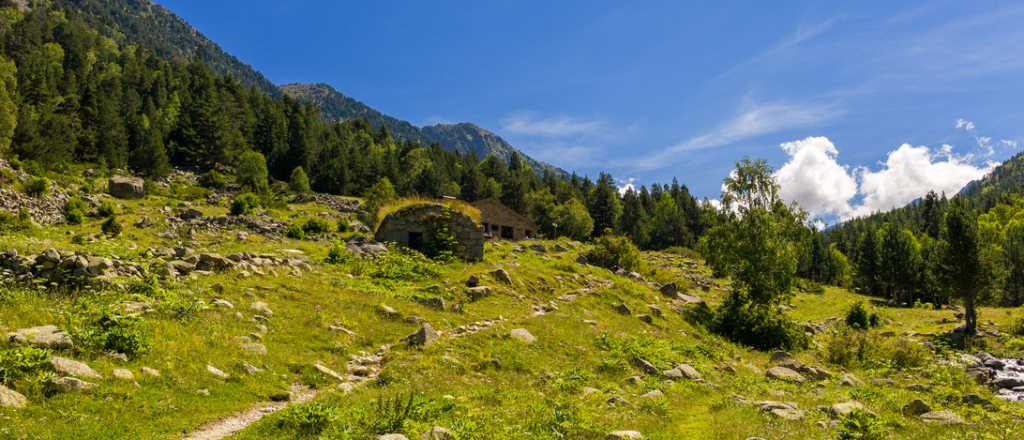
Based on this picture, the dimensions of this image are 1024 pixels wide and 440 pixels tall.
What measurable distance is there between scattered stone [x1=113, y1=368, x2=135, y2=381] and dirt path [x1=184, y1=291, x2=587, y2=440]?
6.49 ft

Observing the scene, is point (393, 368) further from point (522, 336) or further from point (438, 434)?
point (522, 336)

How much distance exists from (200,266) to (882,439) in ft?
64.5

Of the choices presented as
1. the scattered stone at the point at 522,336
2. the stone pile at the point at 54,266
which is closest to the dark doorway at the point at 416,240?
the scattered stone at the point at 522,336

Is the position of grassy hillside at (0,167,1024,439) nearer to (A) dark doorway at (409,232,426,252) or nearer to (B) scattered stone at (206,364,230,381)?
(B) scattered stone at (206,364,230,381)

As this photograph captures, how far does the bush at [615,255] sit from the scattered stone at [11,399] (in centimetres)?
4122

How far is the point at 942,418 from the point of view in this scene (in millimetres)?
12234

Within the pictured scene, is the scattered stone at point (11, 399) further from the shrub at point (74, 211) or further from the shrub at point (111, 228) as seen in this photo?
the shrub at point (74, 211)

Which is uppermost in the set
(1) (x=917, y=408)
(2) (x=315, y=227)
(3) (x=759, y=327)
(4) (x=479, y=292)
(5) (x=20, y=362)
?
(2) (x=315, y=227)

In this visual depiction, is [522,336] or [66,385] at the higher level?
[66,385]

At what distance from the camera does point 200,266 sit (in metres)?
17.5

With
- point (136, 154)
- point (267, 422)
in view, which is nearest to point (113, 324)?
point (267, 422)

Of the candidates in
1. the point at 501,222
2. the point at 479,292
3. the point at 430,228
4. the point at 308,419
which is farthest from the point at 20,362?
the point at 501,222

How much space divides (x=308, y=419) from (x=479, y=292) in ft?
46.8

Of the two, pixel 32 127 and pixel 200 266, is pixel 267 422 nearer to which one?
pixel 200 266
